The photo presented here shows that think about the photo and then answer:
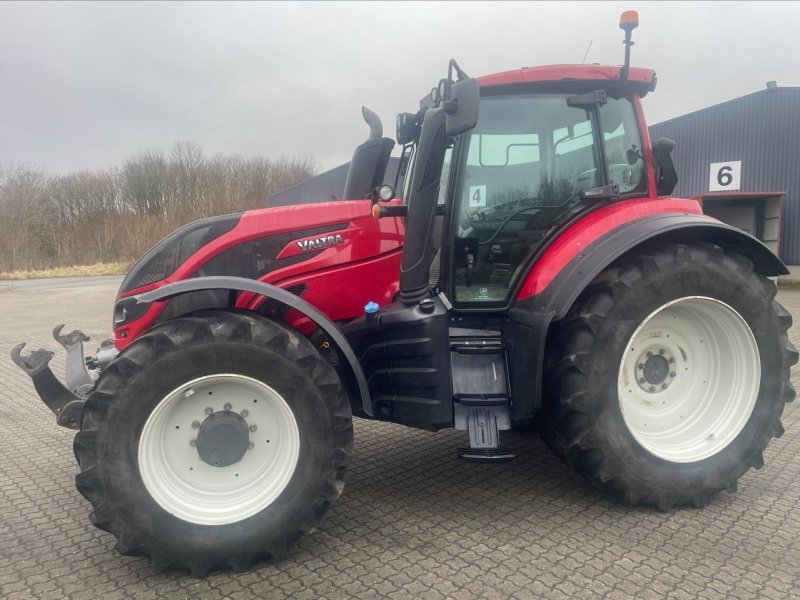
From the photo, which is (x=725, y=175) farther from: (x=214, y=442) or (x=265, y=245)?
(x=214, y=442)

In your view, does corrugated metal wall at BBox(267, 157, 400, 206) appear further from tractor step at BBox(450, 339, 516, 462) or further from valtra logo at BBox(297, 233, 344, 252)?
tractor step at BBox(450, 339, 516, 462)

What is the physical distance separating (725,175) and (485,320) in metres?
16.7

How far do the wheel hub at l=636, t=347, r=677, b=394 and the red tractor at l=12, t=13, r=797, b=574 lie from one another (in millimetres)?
11

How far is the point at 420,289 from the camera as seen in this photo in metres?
3.05

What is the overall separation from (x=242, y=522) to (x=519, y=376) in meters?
1.45

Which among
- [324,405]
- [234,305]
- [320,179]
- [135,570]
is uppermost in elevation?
[320,179]

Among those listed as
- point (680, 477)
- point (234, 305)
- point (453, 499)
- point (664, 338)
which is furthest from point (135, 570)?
point (664, 338)

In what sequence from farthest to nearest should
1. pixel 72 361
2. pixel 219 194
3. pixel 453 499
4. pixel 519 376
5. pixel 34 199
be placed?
pixel 219 194
pixel 34 199
pixel 72 361
pixel 453 499
pixel 519 376

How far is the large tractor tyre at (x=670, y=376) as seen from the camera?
2.83 metres

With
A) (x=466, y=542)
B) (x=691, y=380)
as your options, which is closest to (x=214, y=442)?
(x=466, y=542)

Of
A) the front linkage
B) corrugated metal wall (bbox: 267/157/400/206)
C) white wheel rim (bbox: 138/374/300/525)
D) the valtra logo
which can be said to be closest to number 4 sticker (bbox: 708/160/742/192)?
corrugated metal wall (bbox: 267/157/400/206)

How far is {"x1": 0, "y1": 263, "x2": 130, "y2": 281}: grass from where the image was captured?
2864 centimetres

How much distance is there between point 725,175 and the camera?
16812mm

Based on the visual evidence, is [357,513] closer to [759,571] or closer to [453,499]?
[453,499]
